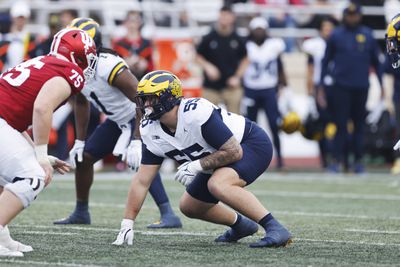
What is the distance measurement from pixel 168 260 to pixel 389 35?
2.10m

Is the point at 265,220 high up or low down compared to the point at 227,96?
up

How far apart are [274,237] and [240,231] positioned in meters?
0.53

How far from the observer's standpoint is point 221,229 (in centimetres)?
763

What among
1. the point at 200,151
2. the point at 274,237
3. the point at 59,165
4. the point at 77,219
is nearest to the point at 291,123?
the point at 77,219

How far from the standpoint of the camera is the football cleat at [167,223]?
7617 millimetres

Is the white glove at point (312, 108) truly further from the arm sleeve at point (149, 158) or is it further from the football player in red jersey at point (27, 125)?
the football player in red jersey at point (27, 125)

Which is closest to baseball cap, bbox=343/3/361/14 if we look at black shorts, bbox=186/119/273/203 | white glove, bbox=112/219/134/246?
black shorts, bbox=186/119/273/203

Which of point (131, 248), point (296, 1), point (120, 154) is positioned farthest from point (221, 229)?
point (296, 1)

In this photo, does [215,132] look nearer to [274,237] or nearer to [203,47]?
[274,237]

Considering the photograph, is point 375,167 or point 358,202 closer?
point 358,202

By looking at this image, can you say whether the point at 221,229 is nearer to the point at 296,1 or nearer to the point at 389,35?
the point at 389,35

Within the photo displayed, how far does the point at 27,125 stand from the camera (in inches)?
233

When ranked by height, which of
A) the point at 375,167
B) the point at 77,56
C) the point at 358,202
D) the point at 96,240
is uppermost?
the point at 77,56

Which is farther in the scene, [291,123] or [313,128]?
[313,128]
